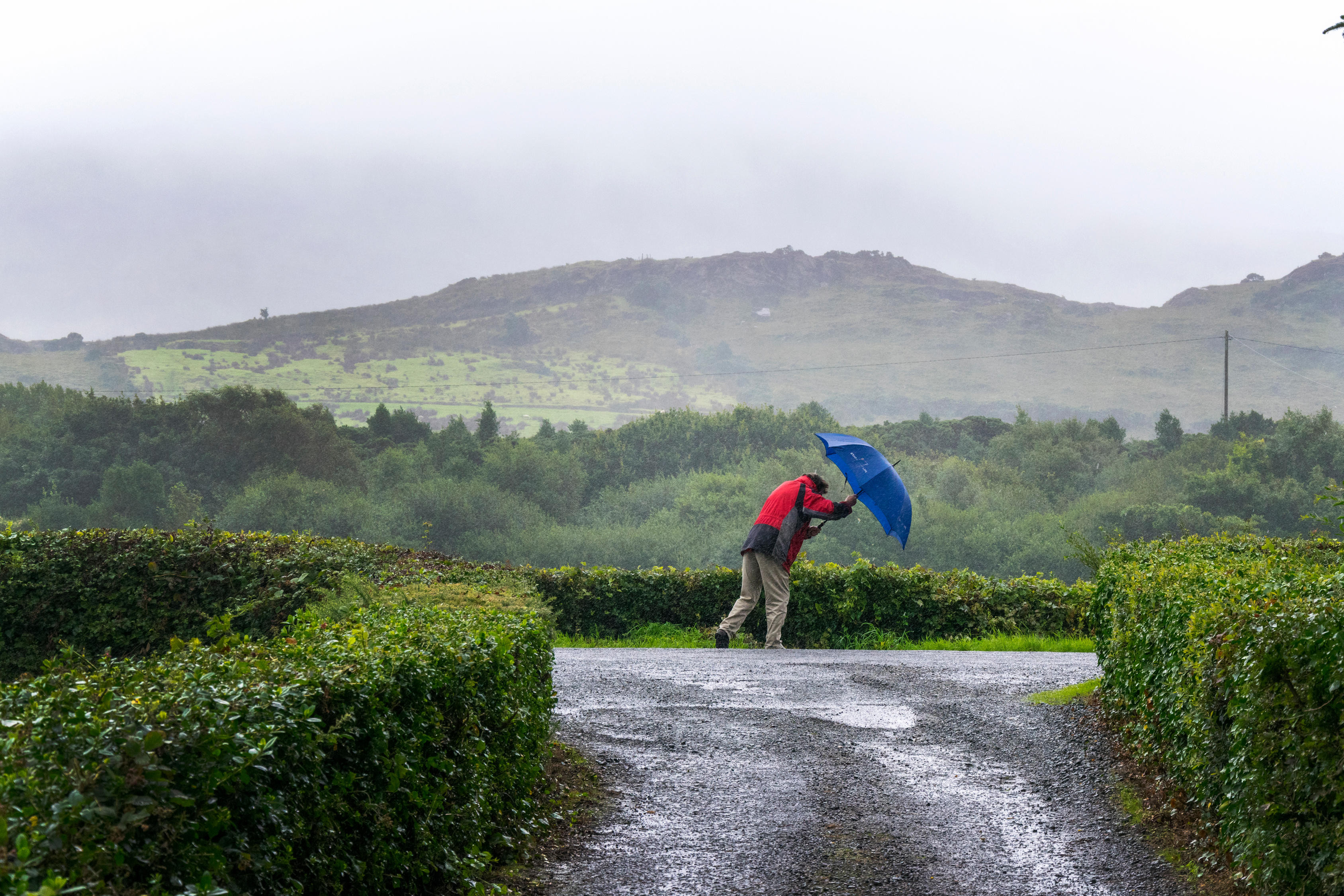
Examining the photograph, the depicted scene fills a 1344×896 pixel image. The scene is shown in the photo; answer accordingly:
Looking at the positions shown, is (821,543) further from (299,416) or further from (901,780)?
(901,780)

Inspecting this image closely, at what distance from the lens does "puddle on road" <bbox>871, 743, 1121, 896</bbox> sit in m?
4.64

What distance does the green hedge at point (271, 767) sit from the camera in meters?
2.28

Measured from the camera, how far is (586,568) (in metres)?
15.5

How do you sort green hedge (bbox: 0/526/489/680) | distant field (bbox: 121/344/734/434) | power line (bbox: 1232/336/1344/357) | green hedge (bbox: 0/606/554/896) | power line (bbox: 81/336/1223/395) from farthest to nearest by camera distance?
power line (bbox: 1232/336/1344/357) → power line (bbox: 81/336/1223/395) → distant field (bbox: 121/344/734/434) → green hedge (bbox: 0/526/489/680) → green hedge (bbox: 0/606/554/896)

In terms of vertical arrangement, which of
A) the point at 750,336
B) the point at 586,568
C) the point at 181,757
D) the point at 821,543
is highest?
the point at 750,336

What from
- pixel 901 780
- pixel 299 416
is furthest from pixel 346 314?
pixel 901 780

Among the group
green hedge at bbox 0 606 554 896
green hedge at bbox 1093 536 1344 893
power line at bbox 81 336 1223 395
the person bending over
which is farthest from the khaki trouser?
power line at bbox 81 336 1223 395

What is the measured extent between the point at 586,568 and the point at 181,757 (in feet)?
42.7

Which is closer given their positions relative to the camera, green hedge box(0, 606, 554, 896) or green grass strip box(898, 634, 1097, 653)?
green hedge box(0, 606, 554, 896)

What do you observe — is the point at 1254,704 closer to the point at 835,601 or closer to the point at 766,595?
the point at 766,595

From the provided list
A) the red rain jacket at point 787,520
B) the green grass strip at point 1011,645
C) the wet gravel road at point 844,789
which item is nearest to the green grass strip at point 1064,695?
the wet gravel road at point 844,789

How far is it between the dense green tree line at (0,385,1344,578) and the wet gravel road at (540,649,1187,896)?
45863mm

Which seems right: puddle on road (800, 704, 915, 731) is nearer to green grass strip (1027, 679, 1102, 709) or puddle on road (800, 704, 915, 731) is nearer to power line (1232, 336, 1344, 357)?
green grass strip (1027, 679, 1102, 709)

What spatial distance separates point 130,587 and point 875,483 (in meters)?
8.02
